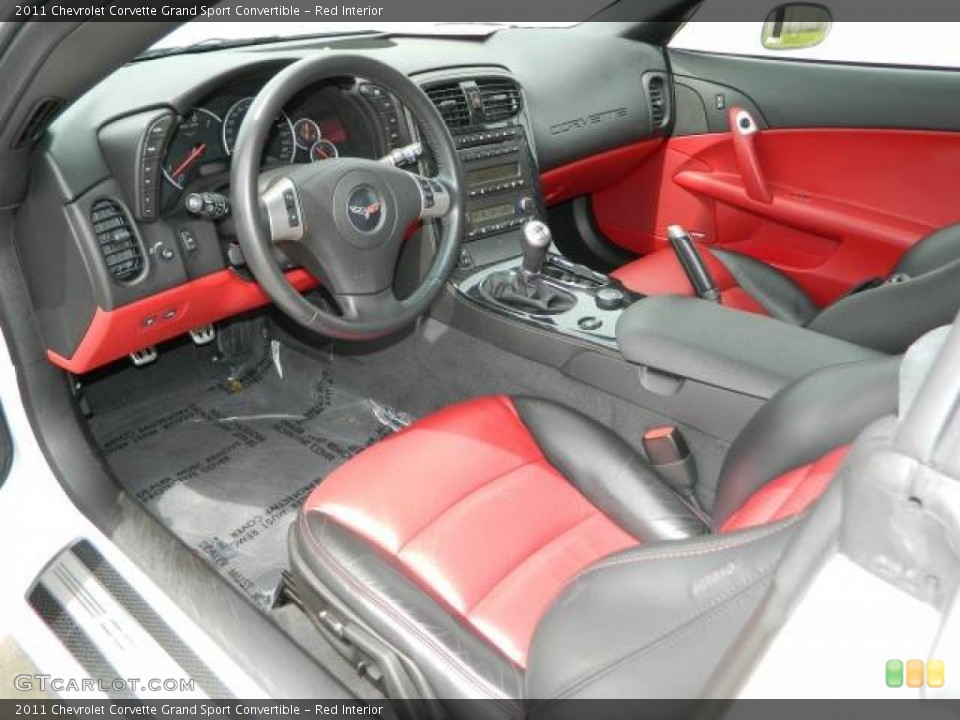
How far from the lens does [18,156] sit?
4.45 ft

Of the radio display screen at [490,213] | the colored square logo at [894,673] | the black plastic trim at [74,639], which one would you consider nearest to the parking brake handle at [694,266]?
the radio display screen at [490,213]

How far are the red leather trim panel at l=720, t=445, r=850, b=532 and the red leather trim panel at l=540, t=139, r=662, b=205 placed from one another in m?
1.56

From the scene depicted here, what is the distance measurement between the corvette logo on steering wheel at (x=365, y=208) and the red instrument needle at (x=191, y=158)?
0.35 metres

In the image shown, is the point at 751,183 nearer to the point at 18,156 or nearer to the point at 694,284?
the point at 694,284

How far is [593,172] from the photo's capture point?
2717 millimetres

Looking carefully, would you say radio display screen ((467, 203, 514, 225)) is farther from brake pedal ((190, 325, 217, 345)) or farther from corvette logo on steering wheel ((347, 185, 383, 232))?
brake pedal ((190, 325, 217, 345))

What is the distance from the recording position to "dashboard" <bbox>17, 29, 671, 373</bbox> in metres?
1.52

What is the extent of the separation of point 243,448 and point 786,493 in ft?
5.20

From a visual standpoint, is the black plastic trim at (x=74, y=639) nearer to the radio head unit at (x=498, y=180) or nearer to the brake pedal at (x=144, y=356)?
the brake pedal at (x=144, y=356)

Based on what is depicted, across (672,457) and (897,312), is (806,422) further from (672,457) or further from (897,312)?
(897,312)

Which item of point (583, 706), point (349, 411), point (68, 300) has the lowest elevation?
point (349, 411)

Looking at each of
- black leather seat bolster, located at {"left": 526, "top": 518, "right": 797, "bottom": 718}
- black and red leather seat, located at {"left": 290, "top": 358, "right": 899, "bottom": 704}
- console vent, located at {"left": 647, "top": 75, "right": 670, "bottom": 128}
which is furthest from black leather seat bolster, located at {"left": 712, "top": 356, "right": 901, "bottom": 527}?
console vent, located at {"left": 647, "top": 75, "right": 670, "bottom": 128}

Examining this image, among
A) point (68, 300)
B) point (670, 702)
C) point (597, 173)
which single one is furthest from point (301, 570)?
point (597, 173)

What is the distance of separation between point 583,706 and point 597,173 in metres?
2.18
